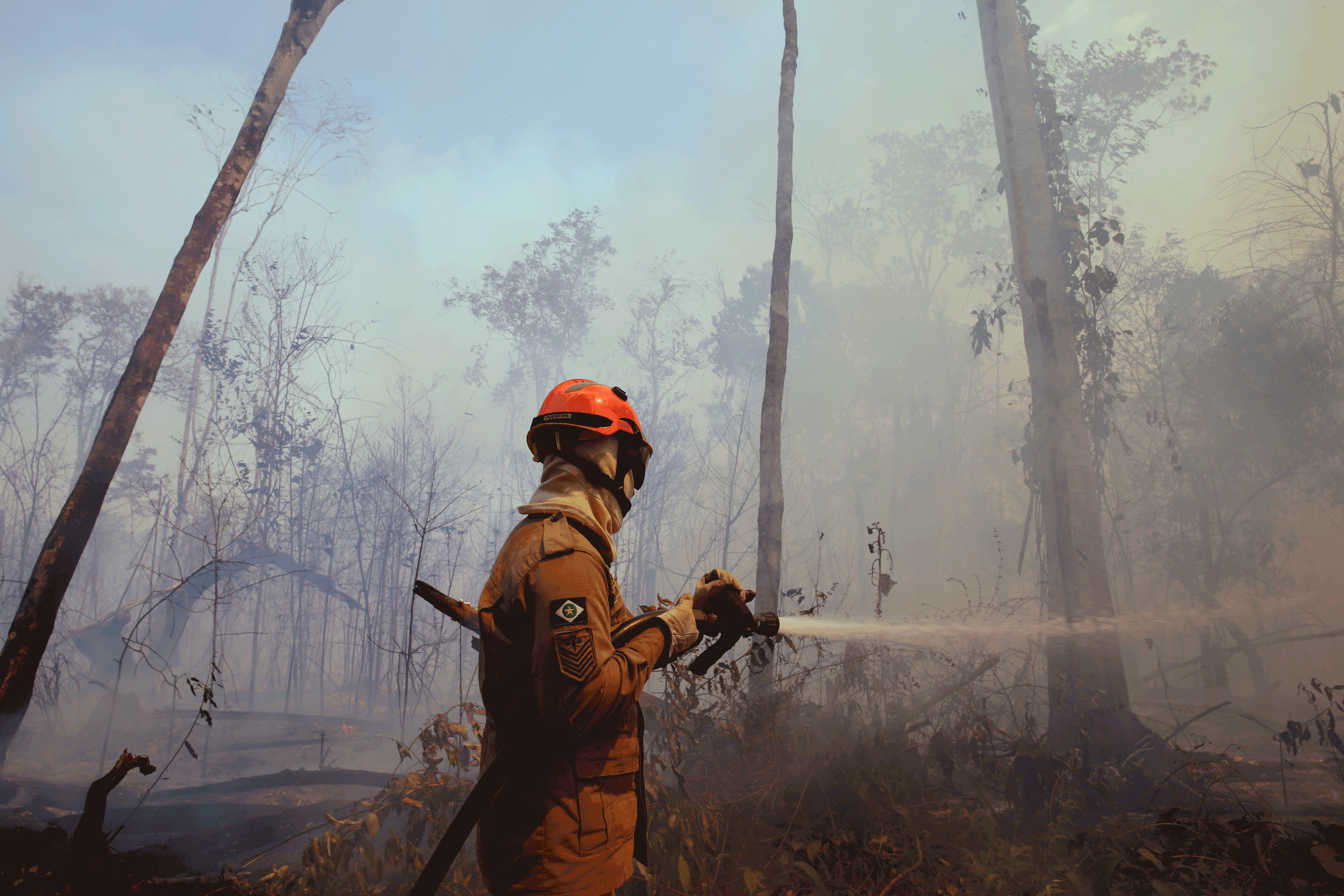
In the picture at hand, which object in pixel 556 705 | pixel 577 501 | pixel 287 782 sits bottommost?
pixel 287 782

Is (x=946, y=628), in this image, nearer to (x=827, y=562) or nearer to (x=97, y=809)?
(x=97, y=809)

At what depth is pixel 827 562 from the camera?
30.7 metres

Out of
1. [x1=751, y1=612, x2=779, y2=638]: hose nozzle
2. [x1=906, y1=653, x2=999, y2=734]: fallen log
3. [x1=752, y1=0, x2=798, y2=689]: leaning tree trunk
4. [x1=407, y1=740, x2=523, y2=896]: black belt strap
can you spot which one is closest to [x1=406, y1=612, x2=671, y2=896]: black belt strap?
[x1=407, y1=740, x2=523, y2=896]: black belt strap

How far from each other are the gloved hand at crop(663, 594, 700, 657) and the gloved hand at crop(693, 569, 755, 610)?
0.06 m

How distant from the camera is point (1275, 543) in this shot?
1462 cm

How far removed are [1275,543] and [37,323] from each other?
3082 cm

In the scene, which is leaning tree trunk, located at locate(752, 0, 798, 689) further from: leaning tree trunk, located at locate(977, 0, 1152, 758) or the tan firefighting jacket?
the tan firefighting jacket

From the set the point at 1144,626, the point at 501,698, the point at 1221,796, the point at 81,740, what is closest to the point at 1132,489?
the point at 1144,626

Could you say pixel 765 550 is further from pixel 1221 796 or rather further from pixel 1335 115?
pixel 1335 115

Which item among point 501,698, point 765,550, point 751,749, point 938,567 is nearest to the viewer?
point 501,698

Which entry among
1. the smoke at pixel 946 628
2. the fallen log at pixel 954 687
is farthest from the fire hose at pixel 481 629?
the fallen log at pixel 954 687

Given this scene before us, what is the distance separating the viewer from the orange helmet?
2014 mm

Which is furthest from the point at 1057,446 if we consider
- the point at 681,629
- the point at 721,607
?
the point at 681,629

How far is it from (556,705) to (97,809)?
3.25 metres
